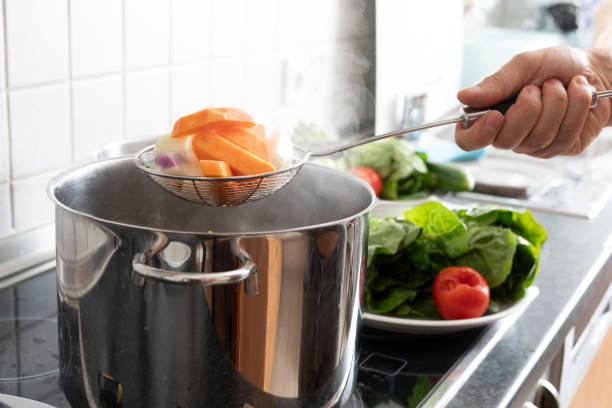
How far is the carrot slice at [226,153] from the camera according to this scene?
2.36 ft

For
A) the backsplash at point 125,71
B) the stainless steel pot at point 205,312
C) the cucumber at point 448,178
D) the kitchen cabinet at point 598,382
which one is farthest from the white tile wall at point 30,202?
the kitchen cabinet at point 598,382

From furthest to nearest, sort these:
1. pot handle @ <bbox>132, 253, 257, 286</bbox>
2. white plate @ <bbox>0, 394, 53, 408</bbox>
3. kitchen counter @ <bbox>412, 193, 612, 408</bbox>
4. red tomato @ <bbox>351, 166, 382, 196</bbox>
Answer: red tomato @ <bbox>351, 166, 382, 196</bbox>
kitchen counter @ <bbox>412, 193, 612, 408</bbox>
white plate @ <bbox>0, 394, 53, 408</bbox>
pot handle @ <bbox>132, 253, 257, 286</bbox>

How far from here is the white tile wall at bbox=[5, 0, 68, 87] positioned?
878 millimetres

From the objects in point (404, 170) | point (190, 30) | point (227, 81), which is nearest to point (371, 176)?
point (404, 170)

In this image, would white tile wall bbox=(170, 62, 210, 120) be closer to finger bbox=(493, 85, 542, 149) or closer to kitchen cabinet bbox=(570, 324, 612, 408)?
finger bbox=(493, 85, 542, 149)

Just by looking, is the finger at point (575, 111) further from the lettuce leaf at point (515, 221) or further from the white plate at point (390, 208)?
the white plate at point (390, 208)

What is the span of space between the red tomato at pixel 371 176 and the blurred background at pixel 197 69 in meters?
0.19

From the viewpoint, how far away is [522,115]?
0.87 m

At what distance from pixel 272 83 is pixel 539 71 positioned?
60 centimetres

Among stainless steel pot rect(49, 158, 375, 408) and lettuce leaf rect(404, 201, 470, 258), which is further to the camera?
lettuce leaf rect(404, 201, 470, 258)

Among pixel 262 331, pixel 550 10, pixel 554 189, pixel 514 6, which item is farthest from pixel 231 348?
pixel 514 6

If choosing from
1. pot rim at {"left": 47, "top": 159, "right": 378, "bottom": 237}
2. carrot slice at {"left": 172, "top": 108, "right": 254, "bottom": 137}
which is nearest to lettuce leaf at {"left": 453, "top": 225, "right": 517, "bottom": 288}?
pot rim at {"left": 47, "top": 159, "right": 378, "bottom": 237}

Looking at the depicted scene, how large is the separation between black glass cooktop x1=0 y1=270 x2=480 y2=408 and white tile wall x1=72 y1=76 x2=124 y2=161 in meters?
0.19

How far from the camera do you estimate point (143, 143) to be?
97cm
